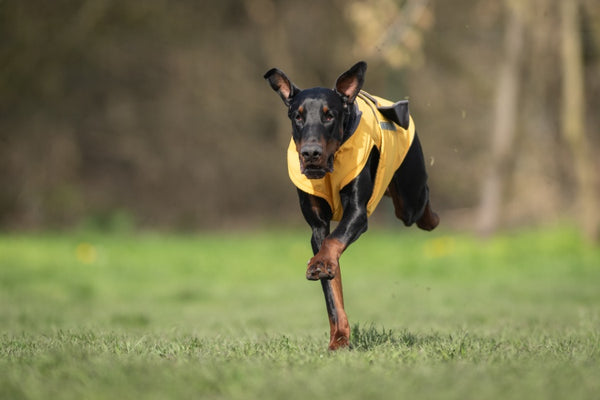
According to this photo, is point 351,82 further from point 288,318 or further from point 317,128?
point 288,318

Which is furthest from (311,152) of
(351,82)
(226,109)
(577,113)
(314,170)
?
(226,109)

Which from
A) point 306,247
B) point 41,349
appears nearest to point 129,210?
point 306,247

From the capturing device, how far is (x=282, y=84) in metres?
4.80

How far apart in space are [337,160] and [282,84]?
572mm

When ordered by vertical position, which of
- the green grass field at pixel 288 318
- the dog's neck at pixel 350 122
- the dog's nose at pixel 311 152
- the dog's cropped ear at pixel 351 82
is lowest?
the green grass field at pixel 288 318

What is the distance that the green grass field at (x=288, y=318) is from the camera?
11.4ft

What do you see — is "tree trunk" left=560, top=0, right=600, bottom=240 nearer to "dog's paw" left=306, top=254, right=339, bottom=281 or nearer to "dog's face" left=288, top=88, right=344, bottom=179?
"dog's face" left=288, top=88, right=344, bottom=179

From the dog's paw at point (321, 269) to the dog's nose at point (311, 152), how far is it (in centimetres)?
54

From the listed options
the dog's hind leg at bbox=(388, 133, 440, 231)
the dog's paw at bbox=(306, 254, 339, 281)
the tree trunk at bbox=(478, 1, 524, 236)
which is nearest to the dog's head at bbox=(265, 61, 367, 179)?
the dog's paw at bbox=(306, 254, 339, 281)

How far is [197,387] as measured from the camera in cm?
339

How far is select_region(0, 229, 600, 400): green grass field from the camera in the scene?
3.46 metres

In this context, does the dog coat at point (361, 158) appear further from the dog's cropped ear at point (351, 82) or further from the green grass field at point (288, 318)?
the green grass field at point (288, 318)

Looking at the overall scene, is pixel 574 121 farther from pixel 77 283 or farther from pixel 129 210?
pixel 129 210

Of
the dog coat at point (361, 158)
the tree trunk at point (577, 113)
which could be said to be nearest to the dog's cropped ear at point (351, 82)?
the dog coat at point (361, 158)
